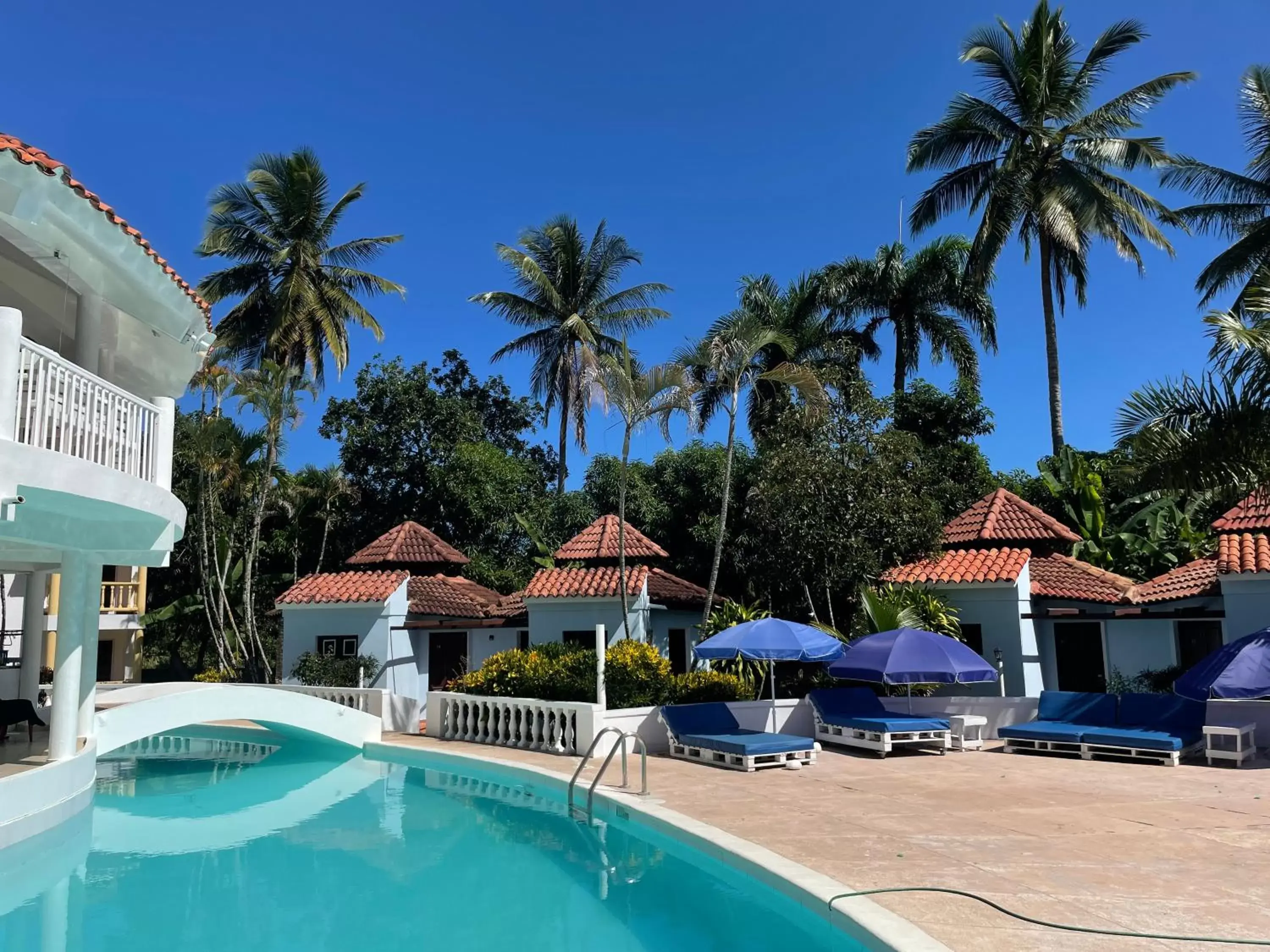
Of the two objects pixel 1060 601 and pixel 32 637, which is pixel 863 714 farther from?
pixel 32 637

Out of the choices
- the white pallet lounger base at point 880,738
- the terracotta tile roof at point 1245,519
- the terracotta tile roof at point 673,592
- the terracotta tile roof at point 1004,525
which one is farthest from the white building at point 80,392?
the terracotta tile roof at point 1245,519

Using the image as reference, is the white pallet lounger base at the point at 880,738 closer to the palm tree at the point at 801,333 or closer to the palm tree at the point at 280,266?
the palm tree at the point at 801,333

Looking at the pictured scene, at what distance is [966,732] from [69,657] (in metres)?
14.6

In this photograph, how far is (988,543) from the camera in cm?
2180

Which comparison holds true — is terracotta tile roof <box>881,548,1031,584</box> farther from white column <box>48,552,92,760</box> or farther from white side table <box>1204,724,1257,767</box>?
white column <box>48,552,92,760</box>

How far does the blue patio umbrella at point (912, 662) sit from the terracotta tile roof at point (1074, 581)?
18.0ft

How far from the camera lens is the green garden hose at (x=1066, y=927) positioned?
6043 mm

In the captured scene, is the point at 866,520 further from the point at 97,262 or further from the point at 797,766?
the point at 97,262

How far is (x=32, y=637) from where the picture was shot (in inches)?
642

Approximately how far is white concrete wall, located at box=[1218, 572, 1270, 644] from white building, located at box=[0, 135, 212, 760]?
1796 centimetres

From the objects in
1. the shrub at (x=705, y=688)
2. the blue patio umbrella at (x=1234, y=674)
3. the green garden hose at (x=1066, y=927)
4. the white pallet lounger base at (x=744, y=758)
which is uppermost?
the blue patio umbrella at (x=1234, y=674)

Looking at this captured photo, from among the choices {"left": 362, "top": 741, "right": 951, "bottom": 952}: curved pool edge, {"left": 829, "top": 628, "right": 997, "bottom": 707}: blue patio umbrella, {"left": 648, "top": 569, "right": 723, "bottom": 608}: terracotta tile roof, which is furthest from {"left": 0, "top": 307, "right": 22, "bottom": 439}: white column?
{"left": 648, "top": 569, "right": 723, "bottom": 608}: terracotta tile roof

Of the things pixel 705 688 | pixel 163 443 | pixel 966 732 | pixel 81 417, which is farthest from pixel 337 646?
pixel 966 732

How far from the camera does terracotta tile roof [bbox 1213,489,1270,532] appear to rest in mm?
18266
